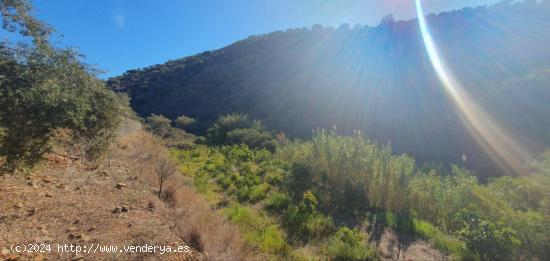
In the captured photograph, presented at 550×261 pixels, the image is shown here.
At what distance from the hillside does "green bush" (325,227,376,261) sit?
16.4 metres

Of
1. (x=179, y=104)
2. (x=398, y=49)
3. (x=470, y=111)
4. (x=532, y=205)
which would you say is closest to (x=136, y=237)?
(x=532, y=205)

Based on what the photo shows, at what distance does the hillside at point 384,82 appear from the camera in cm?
2217

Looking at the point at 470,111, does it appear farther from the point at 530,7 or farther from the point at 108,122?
the point at 108,122

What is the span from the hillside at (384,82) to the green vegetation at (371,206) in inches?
536

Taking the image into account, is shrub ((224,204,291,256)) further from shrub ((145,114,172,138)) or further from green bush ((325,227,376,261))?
shrub ((145,114,172,138))

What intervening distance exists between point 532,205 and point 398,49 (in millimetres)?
34442

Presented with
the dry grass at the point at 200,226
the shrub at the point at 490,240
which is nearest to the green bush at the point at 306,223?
the dry grass at the point at 200,226

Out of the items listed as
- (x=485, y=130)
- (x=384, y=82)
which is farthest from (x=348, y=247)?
(x=384, y=82)

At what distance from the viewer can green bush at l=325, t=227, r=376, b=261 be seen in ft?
15.3

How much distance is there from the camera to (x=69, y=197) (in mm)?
5621

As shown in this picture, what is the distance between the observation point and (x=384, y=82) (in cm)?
3228

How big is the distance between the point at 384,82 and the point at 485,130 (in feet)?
40.3

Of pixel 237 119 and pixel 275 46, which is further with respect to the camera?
pixel 275 46

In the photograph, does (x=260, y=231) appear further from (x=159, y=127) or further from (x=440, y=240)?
(x=159, y=127)
